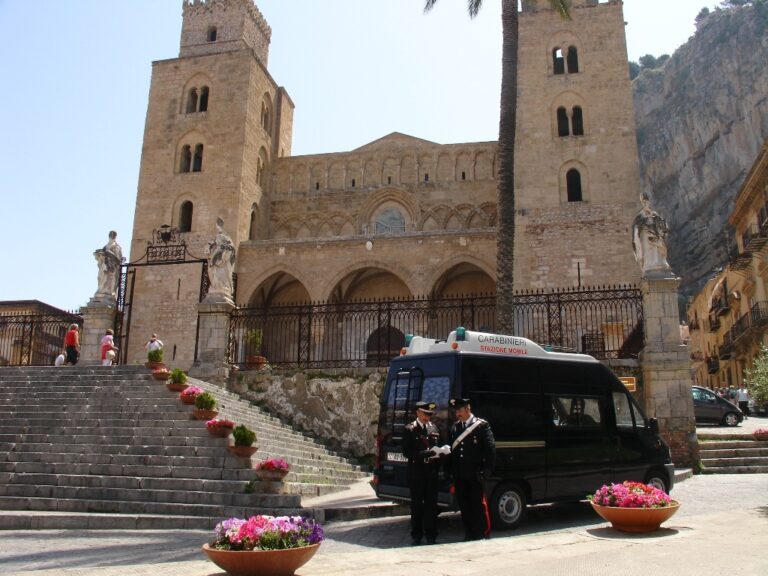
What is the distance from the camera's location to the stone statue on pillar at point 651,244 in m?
12.9

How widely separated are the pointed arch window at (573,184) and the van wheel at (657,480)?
17.8 metres

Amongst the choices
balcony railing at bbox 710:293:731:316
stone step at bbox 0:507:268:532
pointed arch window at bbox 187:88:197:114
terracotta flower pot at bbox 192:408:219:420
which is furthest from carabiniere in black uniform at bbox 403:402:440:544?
balcony railing at bbox 710:293:731:316

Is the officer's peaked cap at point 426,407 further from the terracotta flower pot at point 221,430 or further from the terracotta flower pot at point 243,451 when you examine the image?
the terracotta flower pot at point 221,430

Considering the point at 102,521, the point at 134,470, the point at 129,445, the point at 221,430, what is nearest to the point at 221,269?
the point at 129,445

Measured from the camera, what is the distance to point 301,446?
12.0 metres

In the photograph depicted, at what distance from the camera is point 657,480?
8734 millimetres

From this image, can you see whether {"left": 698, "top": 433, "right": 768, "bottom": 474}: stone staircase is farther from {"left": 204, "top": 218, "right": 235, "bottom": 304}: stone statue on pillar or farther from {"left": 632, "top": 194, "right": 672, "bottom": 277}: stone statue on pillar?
{"left": 204, "top": 218, "right": 235, "bottom": 304}: stone statue on pillar

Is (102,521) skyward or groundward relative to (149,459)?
groundward

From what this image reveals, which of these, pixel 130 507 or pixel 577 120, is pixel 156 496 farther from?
pixel 577 120

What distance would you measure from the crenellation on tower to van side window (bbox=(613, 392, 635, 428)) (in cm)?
2809

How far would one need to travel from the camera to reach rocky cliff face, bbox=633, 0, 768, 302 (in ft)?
160

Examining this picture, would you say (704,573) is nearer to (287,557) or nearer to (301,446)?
(287,557)

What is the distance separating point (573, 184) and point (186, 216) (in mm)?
16692

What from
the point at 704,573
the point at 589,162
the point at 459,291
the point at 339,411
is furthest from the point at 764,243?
the point at 704,573
